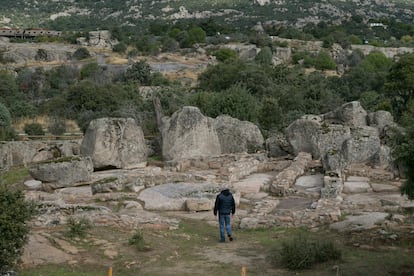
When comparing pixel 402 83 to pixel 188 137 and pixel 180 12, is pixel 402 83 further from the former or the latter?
pixel 180 12

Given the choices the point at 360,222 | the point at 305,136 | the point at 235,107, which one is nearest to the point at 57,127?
the point at 235,107

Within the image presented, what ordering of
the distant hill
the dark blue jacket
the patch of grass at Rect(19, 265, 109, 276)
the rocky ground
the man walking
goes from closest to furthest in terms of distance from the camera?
1. the patch of grass at Rect(19, 265, 109, 276)
2. the rocky ground
3. the man walking
4. the dark blue jacket
5. the distant hill

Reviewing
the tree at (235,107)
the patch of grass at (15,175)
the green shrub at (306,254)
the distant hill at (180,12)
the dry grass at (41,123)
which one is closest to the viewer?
the green shrub at (306,254)

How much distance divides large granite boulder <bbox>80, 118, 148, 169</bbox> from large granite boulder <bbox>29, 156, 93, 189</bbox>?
2.97 metres

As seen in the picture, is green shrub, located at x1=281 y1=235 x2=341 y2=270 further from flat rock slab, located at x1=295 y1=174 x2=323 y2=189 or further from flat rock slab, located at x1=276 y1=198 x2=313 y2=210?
flat rock slab, located at x1=295 y1=174 x2=323 y2=189

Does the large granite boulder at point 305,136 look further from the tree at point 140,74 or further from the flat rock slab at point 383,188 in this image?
the tree at point 140,74

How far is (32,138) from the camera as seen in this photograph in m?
30.2

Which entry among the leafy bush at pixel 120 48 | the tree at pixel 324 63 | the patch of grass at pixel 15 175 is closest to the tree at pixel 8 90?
the patch of grass at pixel 15 175

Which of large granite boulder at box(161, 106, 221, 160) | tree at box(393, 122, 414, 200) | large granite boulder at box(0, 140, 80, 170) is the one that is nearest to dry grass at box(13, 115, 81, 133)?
large granite boulder at box(0, 140, 80, 170)

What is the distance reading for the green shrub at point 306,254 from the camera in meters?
10.2

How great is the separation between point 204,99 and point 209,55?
47675mm

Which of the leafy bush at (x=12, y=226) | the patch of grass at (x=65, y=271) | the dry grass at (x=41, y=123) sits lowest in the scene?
the dry grass at (x=41, y=123)

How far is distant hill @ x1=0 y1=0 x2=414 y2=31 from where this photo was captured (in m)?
128

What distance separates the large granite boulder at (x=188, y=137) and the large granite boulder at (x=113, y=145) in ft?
4.07
